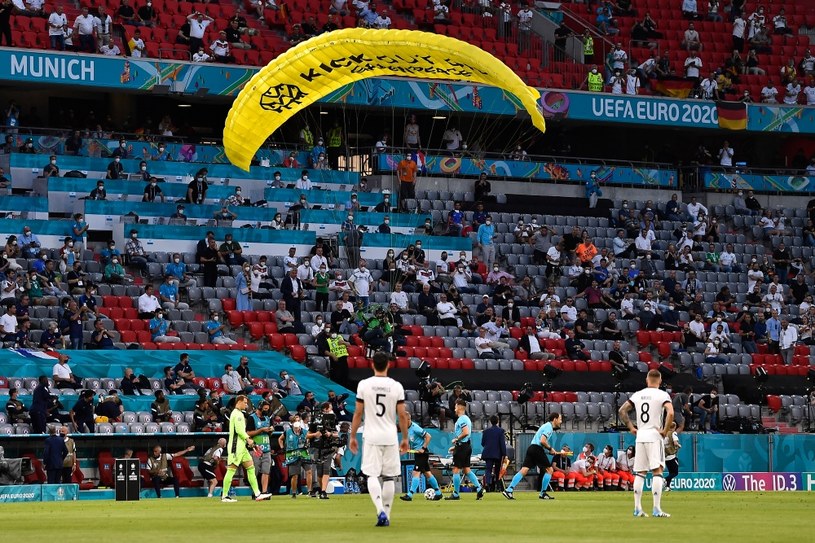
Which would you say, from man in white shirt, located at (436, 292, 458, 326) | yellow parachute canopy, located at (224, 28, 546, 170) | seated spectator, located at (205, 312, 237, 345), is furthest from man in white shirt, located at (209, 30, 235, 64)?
yellow parachute canopy, located at (224, 28, 546, 170)

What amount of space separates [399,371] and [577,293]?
7.74 m

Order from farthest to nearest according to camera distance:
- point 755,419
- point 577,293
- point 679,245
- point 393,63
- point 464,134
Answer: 1. point 464,134
2. point 679,245
3. point 577,293
4. point 755,419
5. point 393,63

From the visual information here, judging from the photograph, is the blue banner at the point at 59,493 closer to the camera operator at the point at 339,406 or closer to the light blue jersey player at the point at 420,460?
the light blue jersey player at the point at 420,460

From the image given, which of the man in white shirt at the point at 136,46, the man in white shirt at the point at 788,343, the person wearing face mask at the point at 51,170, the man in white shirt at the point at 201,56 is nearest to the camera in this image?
the person wearing face mask at the point at 51,170

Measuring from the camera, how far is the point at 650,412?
1800 centimetres

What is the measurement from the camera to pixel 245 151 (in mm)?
29828

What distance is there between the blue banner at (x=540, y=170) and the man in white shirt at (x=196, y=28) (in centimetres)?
567

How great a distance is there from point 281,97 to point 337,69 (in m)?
1.18

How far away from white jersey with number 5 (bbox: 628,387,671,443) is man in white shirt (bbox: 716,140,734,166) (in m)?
31.5

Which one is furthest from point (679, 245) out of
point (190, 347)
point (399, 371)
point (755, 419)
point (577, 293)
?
point (190, 347)

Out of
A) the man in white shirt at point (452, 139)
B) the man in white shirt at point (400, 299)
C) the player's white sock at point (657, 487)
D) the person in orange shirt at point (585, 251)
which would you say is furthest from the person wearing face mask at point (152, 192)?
the player's white sock at point (657, 487)

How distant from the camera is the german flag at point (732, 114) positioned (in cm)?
4788

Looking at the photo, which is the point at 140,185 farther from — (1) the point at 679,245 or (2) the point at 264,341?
(1) the point at 679,245

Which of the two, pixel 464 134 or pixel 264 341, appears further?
pixel 464 134
